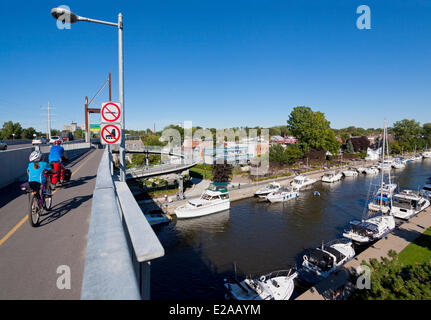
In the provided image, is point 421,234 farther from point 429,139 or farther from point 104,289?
point 429,139

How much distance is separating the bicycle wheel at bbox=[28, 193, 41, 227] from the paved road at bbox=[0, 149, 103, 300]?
5.4 inches

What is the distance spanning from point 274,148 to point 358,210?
2664 centimetres

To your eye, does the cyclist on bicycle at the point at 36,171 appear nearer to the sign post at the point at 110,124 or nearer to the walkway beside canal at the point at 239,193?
the sign post at the point at 110,124

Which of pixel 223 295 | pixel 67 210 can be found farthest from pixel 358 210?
pixel 67 210

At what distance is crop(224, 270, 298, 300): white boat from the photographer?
48.0ft

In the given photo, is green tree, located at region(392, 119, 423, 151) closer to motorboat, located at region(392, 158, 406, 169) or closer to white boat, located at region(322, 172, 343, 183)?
motorboat, located at region(392, 158, 406, 169)

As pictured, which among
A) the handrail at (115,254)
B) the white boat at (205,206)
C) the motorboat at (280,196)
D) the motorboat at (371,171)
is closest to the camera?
the handrail at (115,254)

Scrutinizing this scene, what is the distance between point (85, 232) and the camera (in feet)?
16.1

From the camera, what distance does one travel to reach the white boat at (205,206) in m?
29.1

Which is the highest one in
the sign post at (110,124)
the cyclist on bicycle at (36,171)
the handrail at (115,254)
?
the sign post at (110,124)

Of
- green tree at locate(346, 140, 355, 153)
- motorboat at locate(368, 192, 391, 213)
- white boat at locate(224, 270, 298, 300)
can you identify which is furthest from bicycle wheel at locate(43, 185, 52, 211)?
green tree at locate(346, 140, 355, 153)

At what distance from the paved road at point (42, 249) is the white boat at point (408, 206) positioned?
33349 mm

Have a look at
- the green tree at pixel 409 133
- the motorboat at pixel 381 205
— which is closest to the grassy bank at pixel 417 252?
the motorboat at pixel 381 205

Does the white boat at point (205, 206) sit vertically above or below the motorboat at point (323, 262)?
above
